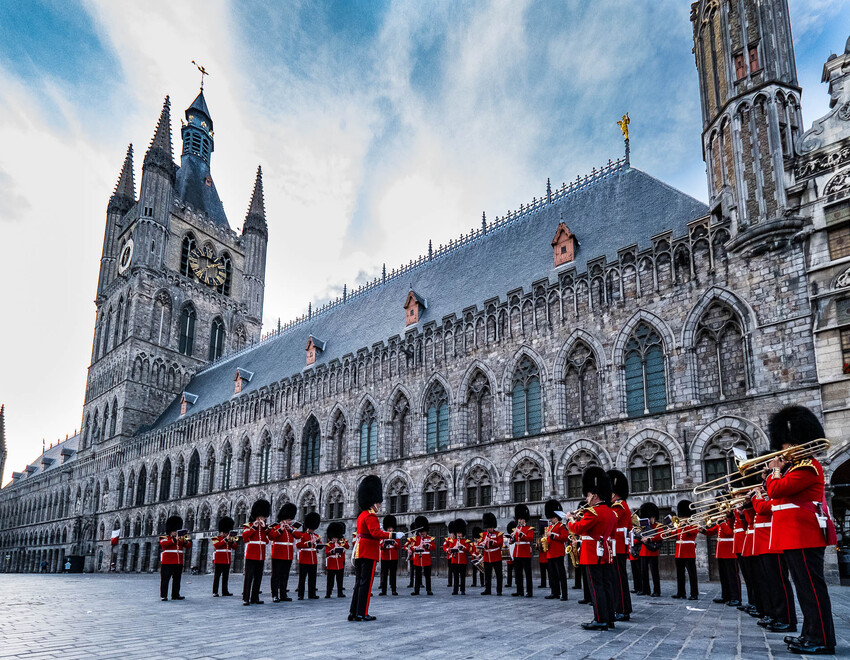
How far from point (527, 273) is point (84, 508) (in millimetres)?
53262

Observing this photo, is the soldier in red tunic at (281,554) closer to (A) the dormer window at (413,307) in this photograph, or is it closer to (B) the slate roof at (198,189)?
(A) the dormer window at (413,307)

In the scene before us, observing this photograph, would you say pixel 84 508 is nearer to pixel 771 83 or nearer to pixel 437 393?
pixel 437 393

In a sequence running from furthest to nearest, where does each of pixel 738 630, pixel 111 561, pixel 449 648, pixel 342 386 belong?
pixel 111 561 < pixel 342 386 < pixel 738 630 < pixel 449 648

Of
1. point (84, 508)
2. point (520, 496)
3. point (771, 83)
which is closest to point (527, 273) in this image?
point (520, 496)

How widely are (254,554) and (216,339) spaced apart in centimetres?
5322

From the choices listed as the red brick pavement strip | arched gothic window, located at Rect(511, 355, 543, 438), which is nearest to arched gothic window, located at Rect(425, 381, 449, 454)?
arched gothic window, located at Rect(511, 355, 543, 438)

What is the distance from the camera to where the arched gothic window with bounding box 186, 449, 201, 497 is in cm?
4700

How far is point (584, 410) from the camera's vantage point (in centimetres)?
2458

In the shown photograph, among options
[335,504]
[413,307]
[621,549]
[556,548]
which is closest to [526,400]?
[413,307]

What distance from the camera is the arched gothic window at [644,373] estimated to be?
22656 millimetres

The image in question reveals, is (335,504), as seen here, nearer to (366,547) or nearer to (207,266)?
(366,547)

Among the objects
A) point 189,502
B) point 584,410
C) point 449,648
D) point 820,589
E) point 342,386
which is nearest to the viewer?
point 820,589

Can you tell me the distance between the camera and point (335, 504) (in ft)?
114

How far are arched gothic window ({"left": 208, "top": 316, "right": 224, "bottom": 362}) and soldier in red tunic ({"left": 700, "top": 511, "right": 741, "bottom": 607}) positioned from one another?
191ft
